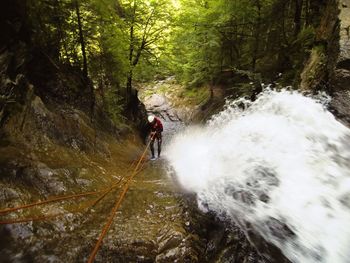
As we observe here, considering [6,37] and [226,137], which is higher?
[6,37]

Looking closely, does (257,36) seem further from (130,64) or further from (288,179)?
(288,179)

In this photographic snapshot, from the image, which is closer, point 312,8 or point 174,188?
point 174,188

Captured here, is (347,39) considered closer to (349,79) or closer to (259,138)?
(349,79)

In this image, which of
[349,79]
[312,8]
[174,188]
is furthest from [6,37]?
[312,8]

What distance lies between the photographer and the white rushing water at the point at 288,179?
195 inches

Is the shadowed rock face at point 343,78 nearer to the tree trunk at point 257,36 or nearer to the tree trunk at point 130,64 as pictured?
the tree trunk at point 257,36

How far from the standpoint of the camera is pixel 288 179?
6.44 metres

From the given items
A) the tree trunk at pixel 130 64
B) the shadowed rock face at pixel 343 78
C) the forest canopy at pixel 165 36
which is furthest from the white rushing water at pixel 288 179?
the tree trunk at pixel 130 64

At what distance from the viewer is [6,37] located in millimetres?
7598

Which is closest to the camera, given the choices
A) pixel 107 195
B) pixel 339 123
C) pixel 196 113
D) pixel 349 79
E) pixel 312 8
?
pixel 107 195

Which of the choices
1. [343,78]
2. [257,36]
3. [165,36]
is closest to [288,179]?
[343,78]

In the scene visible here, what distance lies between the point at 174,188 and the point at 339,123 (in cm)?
443

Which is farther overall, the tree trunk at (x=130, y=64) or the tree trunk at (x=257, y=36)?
the tree trunk at (x=130, y=64)

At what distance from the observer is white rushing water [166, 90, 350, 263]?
4.96 meters
